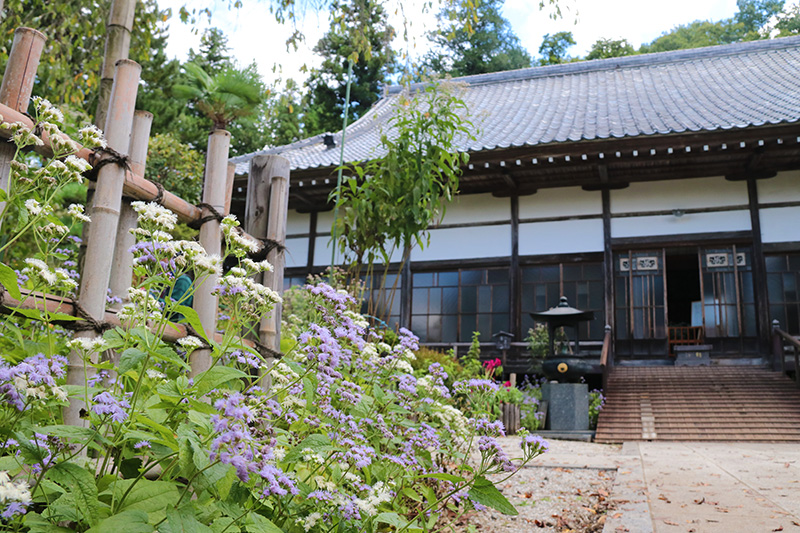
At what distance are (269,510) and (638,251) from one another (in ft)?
31.4

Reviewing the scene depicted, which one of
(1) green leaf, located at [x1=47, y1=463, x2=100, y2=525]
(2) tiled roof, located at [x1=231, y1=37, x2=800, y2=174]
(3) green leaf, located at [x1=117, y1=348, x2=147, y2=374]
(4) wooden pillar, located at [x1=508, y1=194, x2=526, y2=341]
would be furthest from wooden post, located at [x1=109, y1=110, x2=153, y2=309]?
(4) wooden pillar, located at [x1=508, y1=194, x2=526, y2=341]

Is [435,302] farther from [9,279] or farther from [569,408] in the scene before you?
[9,279]

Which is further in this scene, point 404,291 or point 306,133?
point 306,133

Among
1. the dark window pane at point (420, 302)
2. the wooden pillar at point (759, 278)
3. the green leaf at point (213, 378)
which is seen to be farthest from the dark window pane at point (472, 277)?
the green leaf at point (213, 378)

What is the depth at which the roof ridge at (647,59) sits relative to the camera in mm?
14406

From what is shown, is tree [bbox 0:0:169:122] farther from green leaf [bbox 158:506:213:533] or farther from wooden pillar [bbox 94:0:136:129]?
green leaf [bbox 158:506:213:533]

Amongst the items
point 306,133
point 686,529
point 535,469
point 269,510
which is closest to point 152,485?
point 269,510

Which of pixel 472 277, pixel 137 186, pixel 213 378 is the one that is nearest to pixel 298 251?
pixel 472 277

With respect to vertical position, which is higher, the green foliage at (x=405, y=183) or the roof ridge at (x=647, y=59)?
the roof ridge at (x=647, y=59)

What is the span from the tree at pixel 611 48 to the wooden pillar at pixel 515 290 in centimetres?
1826

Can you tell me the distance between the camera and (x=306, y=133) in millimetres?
22422

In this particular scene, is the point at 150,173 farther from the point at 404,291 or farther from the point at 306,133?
the point at 306,133

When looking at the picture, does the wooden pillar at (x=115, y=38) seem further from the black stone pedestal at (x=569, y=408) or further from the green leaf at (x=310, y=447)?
the black stone pedestal at (x=569, y=408)

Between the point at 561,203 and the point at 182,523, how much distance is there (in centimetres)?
1010
